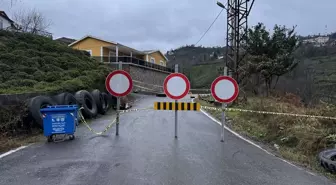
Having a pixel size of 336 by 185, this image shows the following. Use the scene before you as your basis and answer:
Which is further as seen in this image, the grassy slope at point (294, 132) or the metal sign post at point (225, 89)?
the metal sign post at point (225, 89)

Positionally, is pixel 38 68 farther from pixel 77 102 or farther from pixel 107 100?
pixel 77 102

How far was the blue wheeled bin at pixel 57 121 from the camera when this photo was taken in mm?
7773

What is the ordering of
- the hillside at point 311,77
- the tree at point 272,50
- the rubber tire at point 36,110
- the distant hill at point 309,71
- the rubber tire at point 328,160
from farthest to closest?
1. the distant hill at point 309,71
2. the hillside at point 311,77
3. the tree at point 272,50
4. the rubber tire at point 36,110
5. the rubber tire at point 328,160

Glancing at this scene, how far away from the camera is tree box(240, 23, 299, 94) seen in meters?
29.6

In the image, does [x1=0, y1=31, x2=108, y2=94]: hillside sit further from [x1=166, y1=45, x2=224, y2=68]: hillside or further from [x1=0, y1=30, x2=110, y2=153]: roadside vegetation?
[x1=166, y1=45, x2=224, y2=68]: hillside

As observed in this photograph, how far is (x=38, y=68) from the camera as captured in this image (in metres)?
17.4

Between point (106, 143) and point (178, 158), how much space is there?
7.25ft

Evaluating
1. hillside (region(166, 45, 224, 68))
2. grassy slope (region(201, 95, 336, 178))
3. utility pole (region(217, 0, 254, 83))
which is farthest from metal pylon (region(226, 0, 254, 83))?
hillside (region(166, 45, 224, 68))

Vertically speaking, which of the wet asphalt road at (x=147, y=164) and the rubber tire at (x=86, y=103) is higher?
the rubber tire at (x=86, y=103)

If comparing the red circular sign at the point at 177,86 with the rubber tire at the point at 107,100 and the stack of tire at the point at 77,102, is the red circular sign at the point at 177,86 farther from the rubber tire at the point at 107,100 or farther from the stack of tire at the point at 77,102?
the rubber tire at the point at 107,100

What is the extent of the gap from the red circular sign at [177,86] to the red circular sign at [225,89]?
0.77 m

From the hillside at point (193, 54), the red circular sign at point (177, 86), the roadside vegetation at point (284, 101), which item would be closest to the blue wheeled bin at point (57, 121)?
the red circular sign at point (177, 86)

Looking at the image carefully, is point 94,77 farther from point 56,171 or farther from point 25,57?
point 56,171

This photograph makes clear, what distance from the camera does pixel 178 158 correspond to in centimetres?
602
